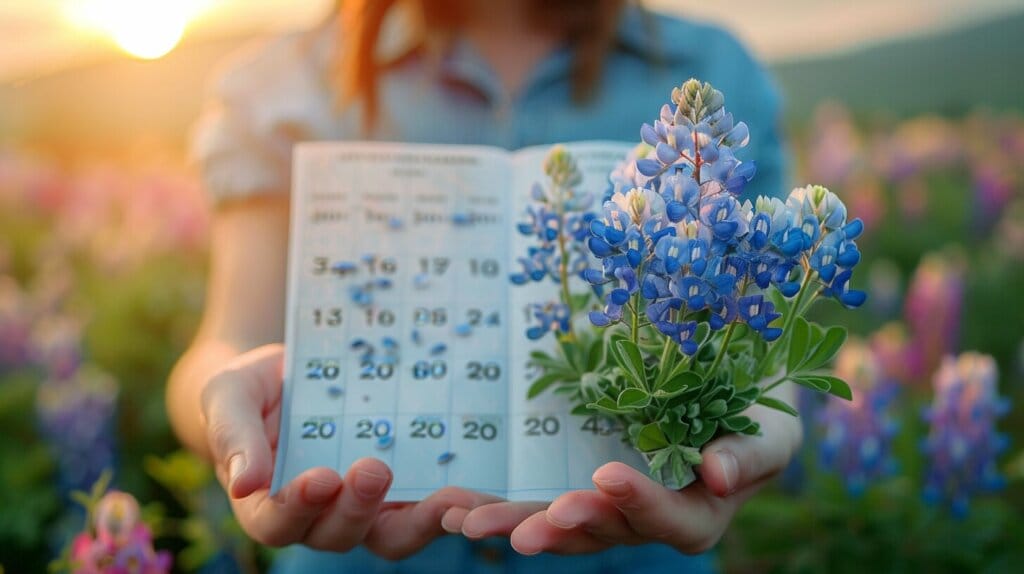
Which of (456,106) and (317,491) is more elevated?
(456,106)

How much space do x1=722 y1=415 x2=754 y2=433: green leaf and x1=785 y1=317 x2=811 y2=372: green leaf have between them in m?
0.07

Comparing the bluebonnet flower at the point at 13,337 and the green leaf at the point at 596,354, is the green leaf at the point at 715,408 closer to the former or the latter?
the green leaf at the point at 596,354

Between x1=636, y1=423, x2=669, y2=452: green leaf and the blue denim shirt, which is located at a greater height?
the blue denim shirt

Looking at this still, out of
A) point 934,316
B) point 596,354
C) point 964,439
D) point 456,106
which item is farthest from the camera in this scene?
point 934,316

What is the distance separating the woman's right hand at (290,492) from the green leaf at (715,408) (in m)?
0.28

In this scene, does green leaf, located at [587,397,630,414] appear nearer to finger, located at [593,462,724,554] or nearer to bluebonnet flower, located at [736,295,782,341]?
finger, located at [593,462,724,554]

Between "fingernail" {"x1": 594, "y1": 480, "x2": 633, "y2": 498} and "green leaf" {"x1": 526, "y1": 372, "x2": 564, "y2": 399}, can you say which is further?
"green leaf" {"x1": 526, "y1": 372, "x2": 564, "y2": 399}

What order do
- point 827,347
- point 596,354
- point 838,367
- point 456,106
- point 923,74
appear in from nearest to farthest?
point 827,347
point 596,354
point 456,106
point 838,367
point 923,74

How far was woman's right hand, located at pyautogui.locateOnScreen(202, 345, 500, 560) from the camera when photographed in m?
0.91

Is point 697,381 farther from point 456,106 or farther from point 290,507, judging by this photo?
point 456,106

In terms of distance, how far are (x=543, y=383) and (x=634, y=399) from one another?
0.21 metres

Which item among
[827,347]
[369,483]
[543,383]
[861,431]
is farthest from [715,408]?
[861,431]

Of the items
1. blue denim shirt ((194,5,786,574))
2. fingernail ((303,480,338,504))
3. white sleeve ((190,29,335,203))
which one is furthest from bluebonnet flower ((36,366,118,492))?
fingernail ((303,480,338,504))

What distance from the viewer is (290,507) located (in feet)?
3.09
